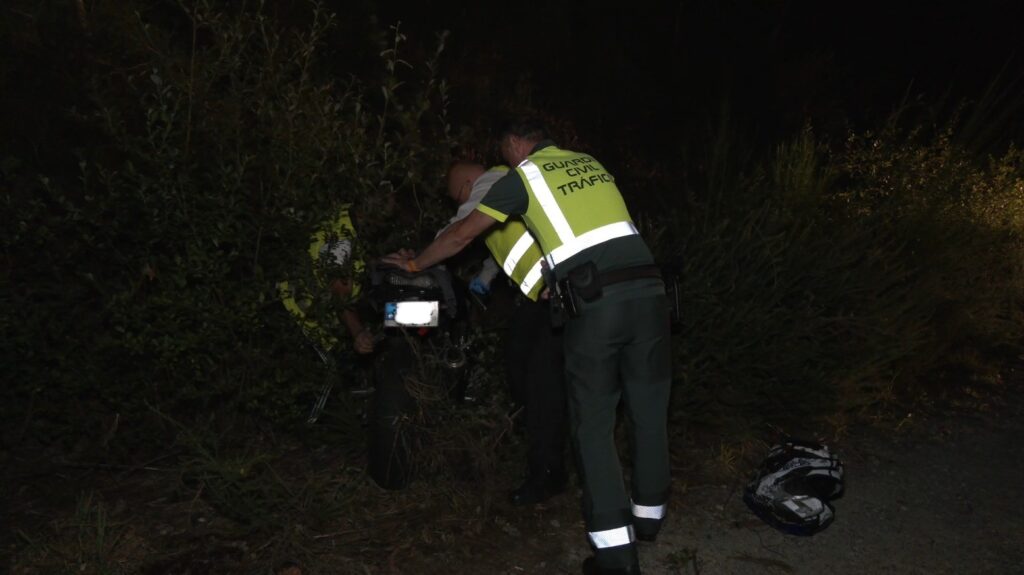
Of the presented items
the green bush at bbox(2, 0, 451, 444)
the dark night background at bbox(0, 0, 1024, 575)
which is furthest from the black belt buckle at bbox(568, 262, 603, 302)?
the green bush at bbox(2, 0, 451, 444)

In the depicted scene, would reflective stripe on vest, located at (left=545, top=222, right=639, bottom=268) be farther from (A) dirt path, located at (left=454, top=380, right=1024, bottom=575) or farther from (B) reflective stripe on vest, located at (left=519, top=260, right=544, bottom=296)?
(A) dirt path, located at (left=454, top=380, right=1024, bottom=575)

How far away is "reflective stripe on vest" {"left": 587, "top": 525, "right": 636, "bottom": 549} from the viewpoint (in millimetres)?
3740

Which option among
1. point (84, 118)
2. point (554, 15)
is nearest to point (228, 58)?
point (84, 118)

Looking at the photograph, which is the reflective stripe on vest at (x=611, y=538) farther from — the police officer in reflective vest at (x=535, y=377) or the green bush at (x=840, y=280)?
the green bush at (x=840, y=280)

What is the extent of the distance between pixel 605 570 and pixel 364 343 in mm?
1500

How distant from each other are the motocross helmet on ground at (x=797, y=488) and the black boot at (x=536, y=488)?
3.06 feet

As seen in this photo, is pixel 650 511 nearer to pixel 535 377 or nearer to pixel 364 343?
pixel 535 377

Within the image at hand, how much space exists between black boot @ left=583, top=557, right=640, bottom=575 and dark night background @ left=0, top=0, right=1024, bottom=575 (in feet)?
0.59

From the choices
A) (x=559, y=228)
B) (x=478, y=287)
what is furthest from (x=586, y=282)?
(x=478, y=287)

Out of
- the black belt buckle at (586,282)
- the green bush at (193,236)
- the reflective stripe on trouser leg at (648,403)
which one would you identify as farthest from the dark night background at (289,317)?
the black belt buckle at (586,282)

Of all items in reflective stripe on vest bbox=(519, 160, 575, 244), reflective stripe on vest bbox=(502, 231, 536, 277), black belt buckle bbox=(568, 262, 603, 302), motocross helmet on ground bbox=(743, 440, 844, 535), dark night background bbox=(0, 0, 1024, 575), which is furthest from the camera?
motocross helmet on ground bbox=(743, 440, 844, 535)

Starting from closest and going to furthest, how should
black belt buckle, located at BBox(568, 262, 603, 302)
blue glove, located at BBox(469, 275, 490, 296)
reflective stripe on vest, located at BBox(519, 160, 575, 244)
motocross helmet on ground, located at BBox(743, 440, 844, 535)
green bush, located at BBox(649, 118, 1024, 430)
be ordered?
black belt buckle, located at BBox(568, 262, 603, 302) < reflective stripe on vest, located at BBox(519, 160, 575, 244) < motocross helmet on ground, located at BBox(743, 440, 844, 535) < blue glove, located at BBox(469, 275, 490, 296) < green bush, located at BBox(649, 118, 1024, 430)

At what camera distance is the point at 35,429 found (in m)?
4.37

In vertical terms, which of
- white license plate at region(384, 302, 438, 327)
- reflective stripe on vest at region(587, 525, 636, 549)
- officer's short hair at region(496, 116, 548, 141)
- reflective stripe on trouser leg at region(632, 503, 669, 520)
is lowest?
reflective stripe on trouser leg at region(632, 503, 669, 520)
